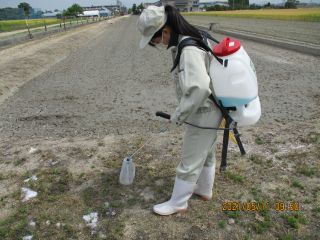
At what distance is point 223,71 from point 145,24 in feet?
2.27

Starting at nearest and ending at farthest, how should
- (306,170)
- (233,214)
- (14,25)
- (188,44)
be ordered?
(188,44)
(233,214)
(306,170)
(14,25)

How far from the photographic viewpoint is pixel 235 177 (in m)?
3.64

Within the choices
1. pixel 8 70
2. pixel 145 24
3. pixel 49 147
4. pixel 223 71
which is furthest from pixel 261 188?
pixel 8 70

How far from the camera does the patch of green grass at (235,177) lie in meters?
3.61

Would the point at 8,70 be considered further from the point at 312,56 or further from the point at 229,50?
the point at 312,56

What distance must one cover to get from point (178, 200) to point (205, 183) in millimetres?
383

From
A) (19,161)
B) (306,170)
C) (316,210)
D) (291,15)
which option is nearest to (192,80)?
(316,210)

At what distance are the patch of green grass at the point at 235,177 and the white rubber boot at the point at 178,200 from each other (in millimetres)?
824

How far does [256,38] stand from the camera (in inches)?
663

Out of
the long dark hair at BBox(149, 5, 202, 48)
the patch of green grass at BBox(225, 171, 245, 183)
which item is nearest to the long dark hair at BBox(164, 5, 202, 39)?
the long dark hair at BBox(149, 5, 202, 48)

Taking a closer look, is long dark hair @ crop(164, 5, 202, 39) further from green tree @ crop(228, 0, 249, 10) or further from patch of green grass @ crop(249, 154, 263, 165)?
green tree @ crop(228, 0, 249, 10)

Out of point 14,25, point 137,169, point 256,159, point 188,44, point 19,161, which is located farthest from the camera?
point 14,25

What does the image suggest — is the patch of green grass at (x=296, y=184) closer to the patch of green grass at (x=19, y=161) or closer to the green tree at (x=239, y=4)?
the patch of green grass at (x=19, y=161)

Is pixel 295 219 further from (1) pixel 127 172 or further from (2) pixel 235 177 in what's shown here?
(1) pixel 127 172
